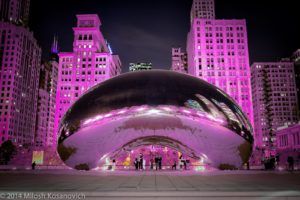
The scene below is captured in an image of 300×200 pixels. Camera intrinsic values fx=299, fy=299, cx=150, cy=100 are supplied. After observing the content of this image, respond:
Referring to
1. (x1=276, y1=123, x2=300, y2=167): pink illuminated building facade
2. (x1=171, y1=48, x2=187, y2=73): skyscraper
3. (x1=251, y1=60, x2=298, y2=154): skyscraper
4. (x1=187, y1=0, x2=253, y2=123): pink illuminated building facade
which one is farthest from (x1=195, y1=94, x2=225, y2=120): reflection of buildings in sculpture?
(x1=171, y1=48, x2=187, y2=73): skyscraper

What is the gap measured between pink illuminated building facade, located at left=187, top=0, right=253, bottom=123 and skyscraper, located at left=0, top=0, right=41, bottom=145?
57.9 m

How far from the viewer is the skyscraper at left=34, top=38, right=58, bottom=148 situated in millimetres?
124125

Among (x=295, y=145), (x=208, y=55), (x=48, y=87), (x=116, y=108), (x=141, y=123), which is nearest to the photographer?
(x=116, y=108)

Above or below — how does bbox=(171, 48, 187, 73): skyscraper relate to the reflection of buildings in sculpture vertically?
above

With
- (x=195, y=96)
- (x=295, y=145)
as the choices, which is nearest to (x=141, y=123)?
(x=195, y=96)

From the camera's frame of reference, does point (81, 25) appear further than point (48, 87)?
No

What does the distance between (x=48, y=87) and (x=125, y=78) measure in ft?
460

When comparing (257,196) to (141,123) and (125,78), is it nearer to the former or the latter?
(141,123)

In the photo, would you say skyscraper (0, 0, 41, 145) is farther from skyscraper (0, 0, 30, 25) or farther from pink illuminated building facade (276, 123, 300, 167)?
pink illuminated building facade (276, 123, 300, 167)

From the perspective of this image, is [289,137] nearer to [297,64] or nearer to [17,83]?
[17,83]

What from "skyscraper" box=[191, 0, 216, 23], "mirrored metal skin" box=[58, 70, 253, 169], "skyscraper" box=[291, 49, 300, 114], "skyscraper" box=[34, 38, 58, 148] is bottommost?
"mirrored metal skin" box=[58, 70, 253, 169]

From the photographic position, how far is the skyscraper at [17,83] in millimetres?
92581

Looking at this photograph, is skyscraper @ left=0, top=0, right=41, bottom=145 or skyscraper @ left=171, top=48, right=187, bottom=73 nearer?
skyscraper @ left=0, top=0, right=41, bottom=145

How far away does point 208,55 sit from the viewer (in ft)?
295
